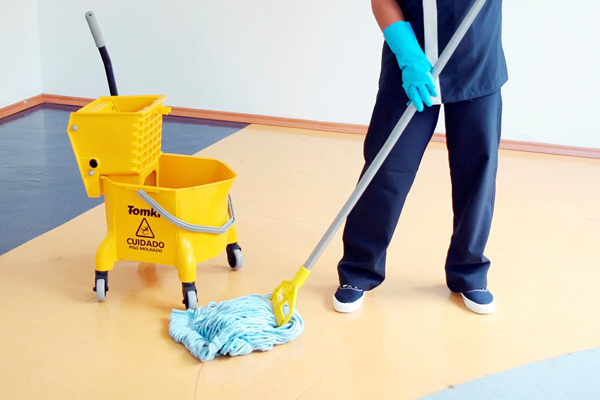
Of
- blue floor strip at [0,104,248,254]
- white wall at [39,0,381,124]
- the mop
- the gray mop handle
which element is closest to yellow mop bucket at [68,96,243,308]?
the mop

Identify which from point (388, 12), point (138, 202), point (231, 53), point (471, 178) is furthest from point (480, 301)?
point (231, 53)

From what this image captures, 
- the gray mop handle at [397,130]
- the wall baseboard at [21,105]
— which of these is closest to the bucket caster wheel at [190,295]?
the gray mop handle at [397,130]

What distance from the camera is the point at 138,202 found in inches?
75.7

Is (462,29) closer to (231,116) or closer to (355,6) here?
(355,6)

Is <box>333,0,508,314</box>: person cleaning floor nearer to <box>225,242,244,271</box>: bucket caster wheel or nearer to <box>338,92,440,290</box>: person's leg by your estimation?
<box>338,92,440,290</box>: person's leg

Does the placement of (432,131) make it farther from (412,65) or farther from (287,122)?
(287,122)

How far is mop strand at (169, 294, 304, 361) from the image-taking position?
1.74 meters

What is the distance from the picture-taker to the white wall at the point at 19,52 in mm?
3711

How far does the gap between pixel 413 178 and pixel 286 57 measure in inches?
74.8

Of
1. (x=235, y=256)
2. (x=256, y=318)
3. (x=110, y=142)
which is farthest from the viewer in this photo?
(x=235, y=256)

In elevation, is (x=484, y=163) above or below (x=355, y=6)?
below

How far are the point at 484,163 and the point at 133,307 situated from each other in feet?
3.22

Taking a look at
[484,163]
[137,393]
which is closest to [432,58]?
[484,163]

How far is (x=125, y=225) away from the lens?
195 centimetres
